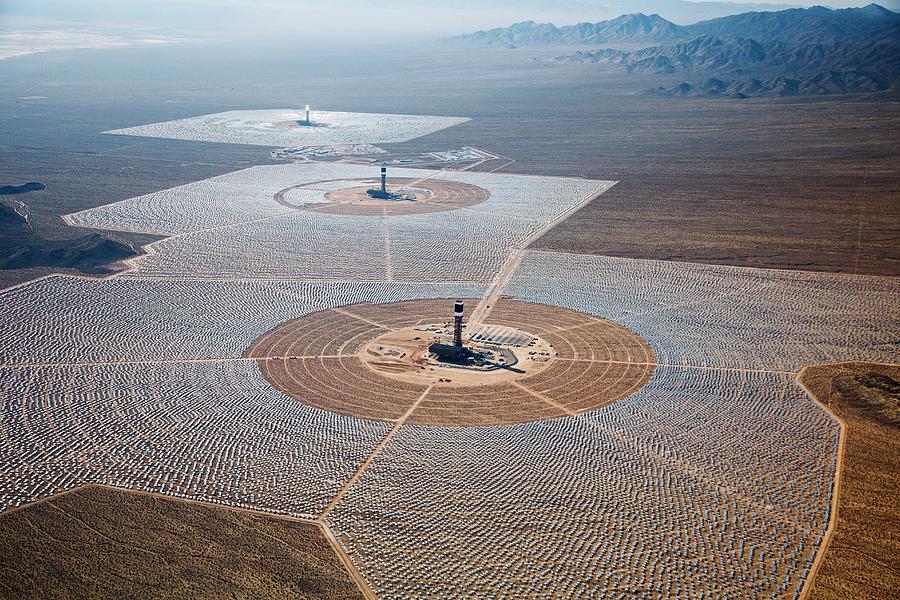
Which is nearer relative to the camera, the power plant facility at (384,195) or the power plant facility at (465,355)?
the power plant facility at (465,355)

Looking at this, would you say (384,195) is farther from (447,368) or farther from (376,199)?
(447,368)

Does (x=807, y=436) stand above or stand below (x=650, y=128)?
below

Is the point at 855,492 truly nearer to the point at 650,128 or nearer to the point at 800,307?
the point at 800,307

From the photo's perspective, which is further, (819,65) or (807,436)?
(819,65)

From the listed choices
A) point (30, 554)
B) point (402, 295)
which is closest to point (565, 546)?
point (30, 554)

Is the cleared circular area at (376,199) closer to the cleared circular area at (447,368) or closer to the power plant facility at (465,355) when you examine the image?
the cleared circular area at (447,368)

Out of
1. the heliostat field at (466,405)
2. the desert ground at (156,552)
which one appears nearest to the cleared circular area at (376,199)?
the heliostat field at (466,405)
